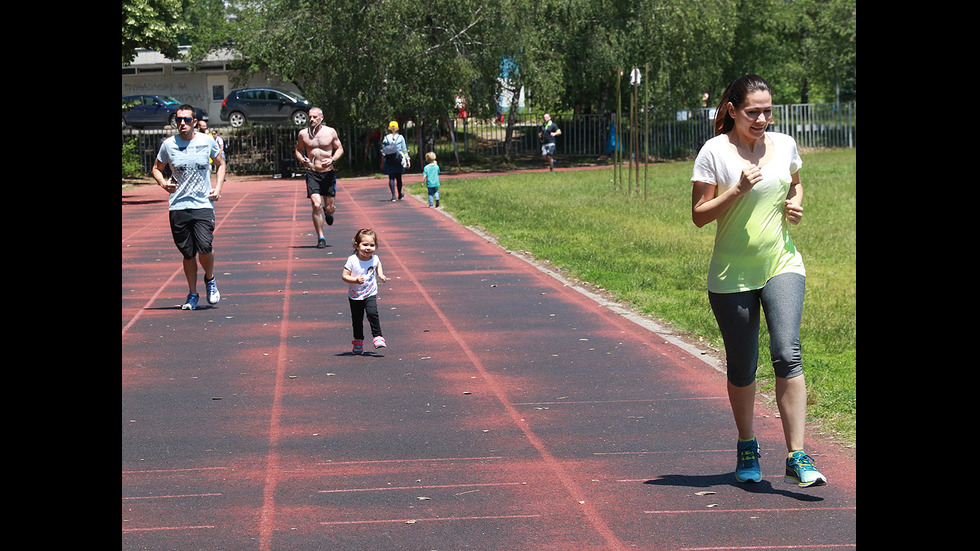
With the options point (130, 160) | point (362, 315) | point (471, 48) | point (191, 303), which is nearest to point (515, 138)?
point (471, 48)

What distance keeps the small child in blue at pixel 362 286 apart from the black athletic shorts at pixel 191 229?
9.18 feet

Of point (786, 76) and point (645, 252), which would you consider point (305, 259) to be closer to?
point (645, 252)

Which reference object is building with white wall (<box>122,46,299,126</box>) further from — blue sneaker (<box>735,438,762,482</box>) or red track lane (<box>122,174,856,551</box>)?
blue sneaker (<box>735,438,762,482</box>)

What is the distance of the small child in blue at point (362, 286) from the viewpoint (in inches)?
383

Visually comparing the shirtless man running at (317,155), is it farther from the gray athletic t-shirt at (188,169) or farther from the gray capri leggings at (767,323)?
the gray capri leggings at (767,323)

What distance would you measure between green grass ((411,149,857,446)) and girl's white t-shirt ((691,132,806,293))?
5.43 feet

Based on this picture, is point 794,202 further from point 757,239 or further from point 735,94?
point 735,94

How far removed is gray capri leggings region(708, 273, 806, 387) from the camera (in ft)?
18.8

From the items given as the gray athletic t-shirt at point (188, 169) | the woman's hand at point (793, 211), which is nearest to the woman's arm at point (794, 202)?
the woman's hand at point (793, 211)

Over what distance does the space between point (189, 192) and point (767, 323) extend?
307 inches

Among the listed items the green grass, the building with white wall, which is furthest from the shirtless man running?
the building with white wall

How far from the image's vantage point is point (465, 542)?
17.4 feet
